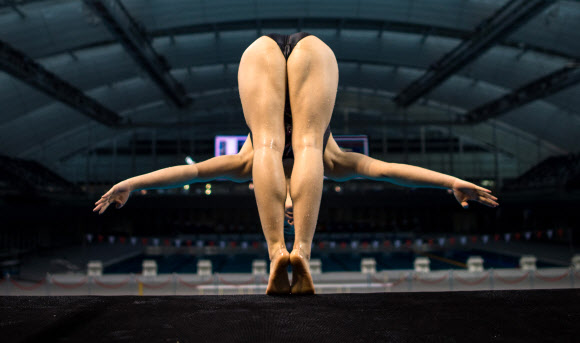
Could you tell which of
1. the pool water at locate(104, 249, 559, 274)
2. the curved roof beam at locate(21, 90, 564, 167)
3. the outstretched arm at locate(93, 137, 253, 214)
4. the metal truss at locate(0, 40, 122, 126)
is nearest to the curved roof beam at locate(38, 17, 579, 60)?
the metal truss at locate(0, 40, 122, 126)

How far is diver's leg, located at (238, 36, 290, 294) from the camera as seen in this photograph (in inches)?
87.0

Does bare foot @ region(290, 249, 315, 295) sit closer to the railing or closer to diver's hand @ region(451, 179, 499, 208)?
diver's hand @ region(451, 179, 499, 208)

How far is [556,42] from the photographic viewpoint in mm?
14586

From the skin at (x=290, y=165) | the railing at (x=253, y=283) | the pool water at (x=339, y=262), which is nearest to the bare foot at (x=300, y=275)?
the skin at (x=290, y=165)

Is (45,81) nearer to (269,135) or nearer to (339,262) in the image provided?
(339,262)

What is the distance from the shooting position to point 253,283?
34.7 feet

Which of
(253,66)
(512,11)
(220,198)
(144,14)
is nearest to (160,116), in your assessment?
(220,198)

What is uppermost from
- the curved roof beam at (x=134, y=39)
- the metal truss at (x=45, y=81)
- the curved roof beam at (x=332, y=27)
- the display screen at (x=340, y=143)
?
the curved roof beam at (x=332, y=27)

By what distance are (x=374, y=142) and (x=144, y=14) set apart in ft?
65.3

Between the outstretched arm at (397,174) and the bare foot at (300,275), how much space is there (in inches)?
29.6

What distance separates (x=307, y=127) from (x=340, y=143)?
518 inches

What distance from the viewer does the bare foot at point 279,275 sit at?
2105mm

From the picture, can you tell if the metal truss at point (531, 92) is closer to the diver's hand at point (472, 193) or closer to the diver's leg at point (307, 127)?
the diver's hand at point (472, 193)

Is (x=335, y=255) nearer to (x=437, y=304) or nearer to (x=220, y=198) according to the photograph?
(x=220, y=198)
